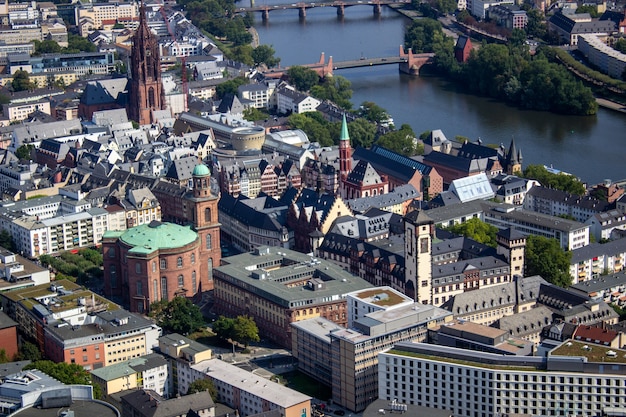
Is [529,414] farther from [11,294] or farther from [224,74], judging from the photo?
[224,74]

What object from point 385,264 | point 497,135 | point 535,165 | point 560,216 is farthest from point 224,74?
point 385,264

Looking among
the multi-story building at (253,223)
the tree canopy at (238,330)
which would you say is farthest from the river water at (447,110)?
the tree canopy at (238,330)

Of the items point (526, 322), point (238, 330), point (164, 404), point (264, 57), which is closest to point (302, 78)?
point (264, 57)

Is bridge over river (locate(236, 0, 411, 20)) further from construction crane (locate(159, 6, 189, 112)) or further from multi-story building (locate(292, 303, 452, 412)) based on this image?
multi-story building (locate(292, 303, 452, 412))

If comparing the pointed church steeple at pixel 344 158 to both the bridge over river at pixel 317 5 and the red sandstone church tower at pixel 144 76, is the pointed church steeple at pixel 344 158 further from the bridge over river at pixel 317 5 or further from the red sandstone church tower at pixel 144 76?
the bridge over river at pixel 317 5

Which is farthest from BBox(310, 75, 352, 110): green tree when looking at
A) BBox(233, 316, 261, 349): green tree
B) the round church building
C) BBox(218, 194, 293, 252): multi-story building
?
BBox(233, 316, 261, 349): green tree

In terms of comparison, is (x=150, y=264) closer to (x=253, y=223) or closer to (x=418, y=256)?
(x=253, y=223)
